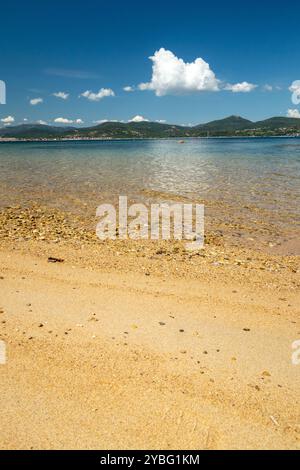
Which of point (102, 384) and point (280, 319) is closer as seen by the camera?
point (102, 384)

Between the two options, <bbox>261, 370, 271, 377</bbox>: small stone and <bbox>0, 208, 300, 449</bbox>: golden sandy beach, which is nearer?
<bbox>0, 208, 300, 449</bbox>: golden sandy beach

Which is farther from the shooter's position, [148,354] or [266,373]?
[148,354]

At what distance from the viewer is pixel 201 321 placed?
7.16 meters

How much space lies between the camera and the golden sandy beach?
14.5 feet

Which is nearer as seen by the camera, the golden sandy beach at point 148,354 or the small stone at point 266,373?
the golden sandy beach at point 148,354

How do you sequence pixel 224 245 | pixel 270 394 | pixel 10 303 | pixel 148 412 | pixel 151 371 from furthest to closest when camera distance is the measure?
pixel 224 245
pixel 10 303
pixel 151 371
pixel 270 394
pixel 148 412

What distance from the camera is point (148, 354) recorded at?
19.6 feet

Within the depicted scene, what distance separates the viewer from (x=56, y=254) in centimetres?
1134

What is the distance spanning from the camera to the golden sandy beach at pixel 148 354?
14.5 feet
